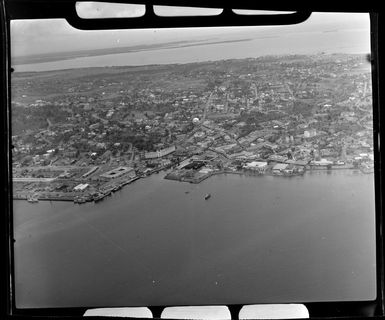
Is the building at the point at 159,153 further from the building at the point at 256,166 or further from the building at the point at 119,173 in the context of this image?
the building at the point at 256,166

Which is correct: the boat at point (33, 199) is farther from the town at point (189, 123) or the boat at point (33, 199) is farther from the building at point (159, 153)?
the building at point (159, 153)

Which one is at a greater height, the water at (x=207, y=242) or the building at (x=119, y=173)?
the building at (x=119, y=173)

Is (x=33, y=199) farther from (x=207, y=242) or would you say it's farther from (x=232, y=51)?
(x=232, y=51)

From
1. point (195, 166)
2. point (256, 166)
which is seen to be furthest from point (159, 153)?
point (256, 166)

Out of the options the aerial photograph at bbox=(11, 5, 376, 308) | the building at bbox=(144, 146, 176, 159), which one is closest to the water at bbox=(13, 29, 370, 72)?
the aerial photograph at bbox=(11, 5, 376, 308)

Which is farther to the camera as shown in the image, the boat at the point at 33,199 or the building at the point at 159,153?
the building at the point at 159,153

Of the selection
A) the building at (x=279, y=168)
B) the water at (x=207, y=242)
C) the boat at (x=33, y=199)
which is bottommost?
the water at (x=207, y=242)

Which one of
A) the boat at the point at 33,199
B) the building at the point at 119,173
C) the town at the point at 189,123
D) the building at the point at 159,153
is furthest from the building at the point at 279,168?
the boat at the point at 33,199

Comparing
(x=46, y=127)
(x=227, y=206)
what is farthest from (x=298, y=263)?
(x=46, y=127)
